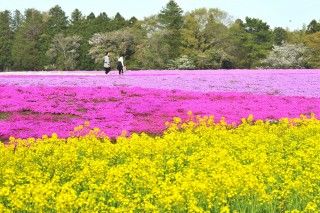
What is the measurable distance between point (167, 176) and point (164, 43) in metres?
61.3

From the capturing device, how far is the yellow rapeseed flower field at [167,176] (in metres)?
7.07

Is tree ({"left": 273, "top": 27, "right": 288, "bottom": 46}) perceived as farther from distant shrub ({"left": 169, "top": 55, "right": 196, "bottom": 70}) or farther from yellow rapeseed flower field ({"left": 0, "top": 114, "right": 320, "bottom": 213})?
yellow rapeseed flower field ({"left": 0, "top": 114, "right": 320, "bottom": 213})

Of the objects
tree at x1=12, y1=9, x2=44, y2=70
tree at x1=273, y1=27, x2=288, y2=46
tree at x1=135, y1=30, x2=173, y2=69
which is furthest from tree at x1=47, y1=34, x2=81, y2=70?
tree at x1=273, y1=27, x2=288, y2=46

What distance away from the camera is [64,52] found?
76.9 m

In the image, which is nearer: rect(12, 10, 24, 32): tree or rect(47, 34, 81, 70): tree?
rect(47, 34, 81, 70): tree

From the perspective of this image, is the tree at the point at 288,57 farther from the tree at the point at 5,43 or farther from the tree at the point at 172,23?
the tree at the point at 5,43

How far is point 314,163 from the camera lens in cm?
913

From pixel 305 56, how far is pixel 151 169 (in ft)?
184

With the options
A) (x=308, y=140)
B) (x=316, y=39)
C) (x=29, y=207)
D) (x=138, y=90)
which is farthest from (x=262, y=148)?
(x=316, y=39)

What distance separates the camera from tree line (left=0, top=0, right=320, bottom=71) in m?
65.6

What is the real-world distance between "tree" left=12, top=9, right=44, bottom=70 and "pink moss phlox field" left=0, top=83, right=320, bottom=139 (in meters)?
57.0

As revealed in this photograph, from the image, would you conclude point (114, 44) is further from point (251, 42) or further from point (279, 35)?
point (279, 35)

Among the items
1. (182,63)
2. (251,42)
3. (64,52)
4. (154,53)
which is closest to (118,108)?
(182,63)

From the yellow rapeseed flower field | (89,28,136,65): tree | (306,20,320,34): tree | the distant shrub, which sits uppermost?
(306,20,320,34): tree
